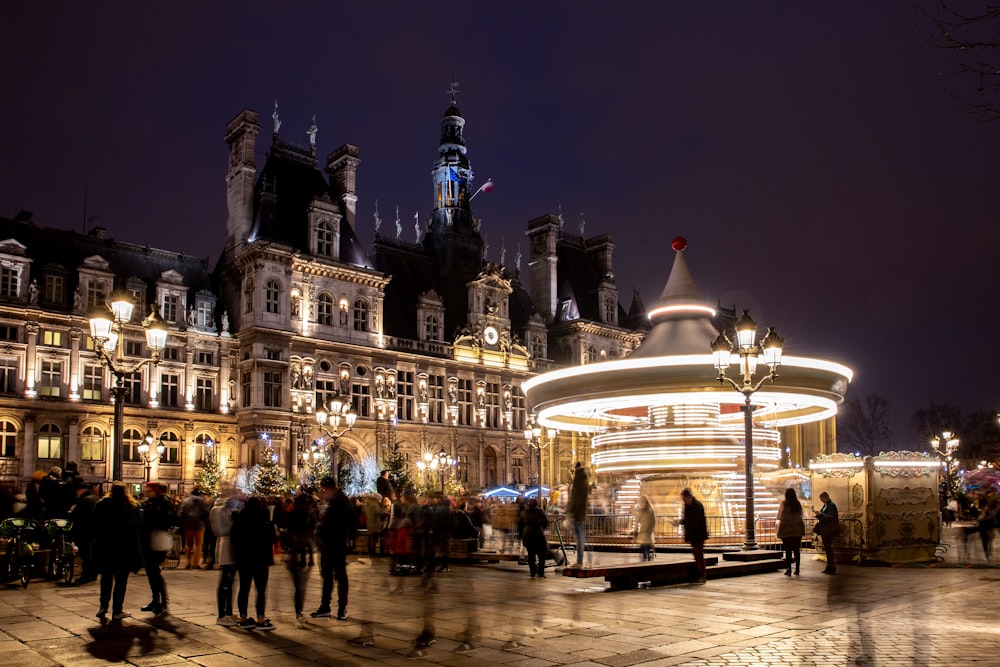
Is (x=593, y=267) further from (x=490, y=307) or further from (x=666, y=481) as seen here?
(x=666, y=481)

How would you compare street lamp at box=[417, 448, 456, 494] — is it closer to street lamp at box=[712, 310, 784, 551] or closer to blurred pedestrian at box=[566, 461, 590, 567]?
street lamp at box=[712, 310, 784, 551]

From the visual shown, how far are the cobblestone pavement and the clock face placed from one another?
42657 mm

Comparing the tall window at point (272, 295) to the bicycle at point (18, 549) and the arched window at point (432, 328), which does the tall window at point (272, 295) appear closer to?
the arched window at point (432, 328)

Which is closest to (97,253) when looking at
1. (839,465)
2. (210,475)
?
(210,475)

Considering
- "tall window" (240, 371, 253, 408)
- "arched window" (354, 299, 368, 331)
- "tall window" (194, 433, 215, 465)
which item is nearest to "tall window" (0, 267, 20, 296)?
"tall window" (194, 433, 215, 465)

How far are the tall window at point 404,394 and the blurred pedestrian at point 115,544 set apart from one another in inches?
1649

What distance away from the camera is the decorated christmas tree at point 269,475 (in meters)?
39.6

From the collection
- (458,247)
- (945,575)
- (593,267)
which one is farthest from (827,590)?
(593,267)

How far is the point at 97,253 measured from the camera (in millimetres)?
46469

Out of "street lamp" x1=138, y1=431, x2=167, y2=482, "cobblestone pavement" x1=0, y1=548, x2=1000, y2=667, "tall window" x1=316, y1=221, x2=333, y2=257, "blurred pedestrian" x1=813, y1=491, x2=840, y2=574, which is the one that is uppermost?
"tall window" x1=316, y1=221, x2=333, y2=257

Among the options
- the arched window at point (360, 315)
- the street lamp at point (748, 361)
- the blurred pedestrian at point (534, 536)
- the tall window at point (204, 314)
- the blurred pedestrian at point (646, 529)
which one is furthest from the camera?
the arched window at point (360, 315)

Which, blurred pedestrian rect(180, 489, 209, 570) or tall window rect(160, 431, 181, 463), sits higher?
tall window rect(160, 431, 181, 463)

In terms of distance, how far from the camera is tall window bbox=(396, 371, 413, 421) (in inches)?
2111

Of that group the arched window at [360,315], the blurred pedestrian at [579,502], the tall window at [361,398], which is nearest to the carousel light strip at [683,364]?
the blurred pedestrian at [579,502]
